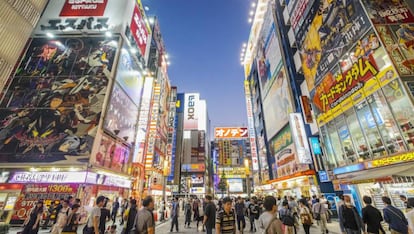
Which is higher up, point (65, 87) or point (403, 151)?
point (65, 87)

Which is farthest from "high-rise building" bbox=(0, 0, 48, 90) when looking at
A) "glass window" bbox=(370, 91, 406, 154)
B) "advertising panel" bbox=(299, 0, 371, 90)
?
"glass window" bbox=(370, 91, 406, 154)

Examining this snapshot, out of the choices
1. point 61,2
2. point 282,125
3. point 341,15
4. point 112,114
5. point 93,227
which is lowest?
point 93,227

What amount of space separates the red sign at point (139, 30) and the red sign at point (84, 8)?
10.6ft

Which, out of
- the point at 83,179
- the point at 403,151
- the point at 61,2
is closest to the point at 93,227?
the point at 83,179

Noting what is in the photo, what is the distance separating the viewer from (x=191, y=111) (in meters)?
65.4

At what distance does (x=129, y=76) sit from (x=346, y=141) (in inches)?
780

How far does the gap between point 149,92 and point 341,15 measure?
62.2 ft

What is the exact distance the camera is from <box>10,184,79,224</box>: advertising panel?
12.3 meters

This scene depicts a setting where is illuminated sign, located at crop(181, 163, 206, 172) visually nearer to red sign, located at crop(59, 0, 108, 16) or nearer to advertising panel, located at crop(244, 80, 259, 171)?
advertising panel, located at crop(244, 80, 259, 171)

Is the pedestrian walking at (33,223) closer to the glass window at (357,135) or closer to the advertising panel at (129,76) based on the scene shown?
the advertising panel at (129,76)

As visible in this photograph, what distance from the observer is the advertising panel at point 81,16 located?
18.7m

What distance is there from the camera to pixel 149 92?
22594mm

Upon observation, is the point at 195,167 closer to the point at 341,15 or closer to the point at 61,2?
the point at 61,2

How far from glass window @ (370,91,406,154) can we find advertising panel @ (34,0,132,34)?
20976mm
